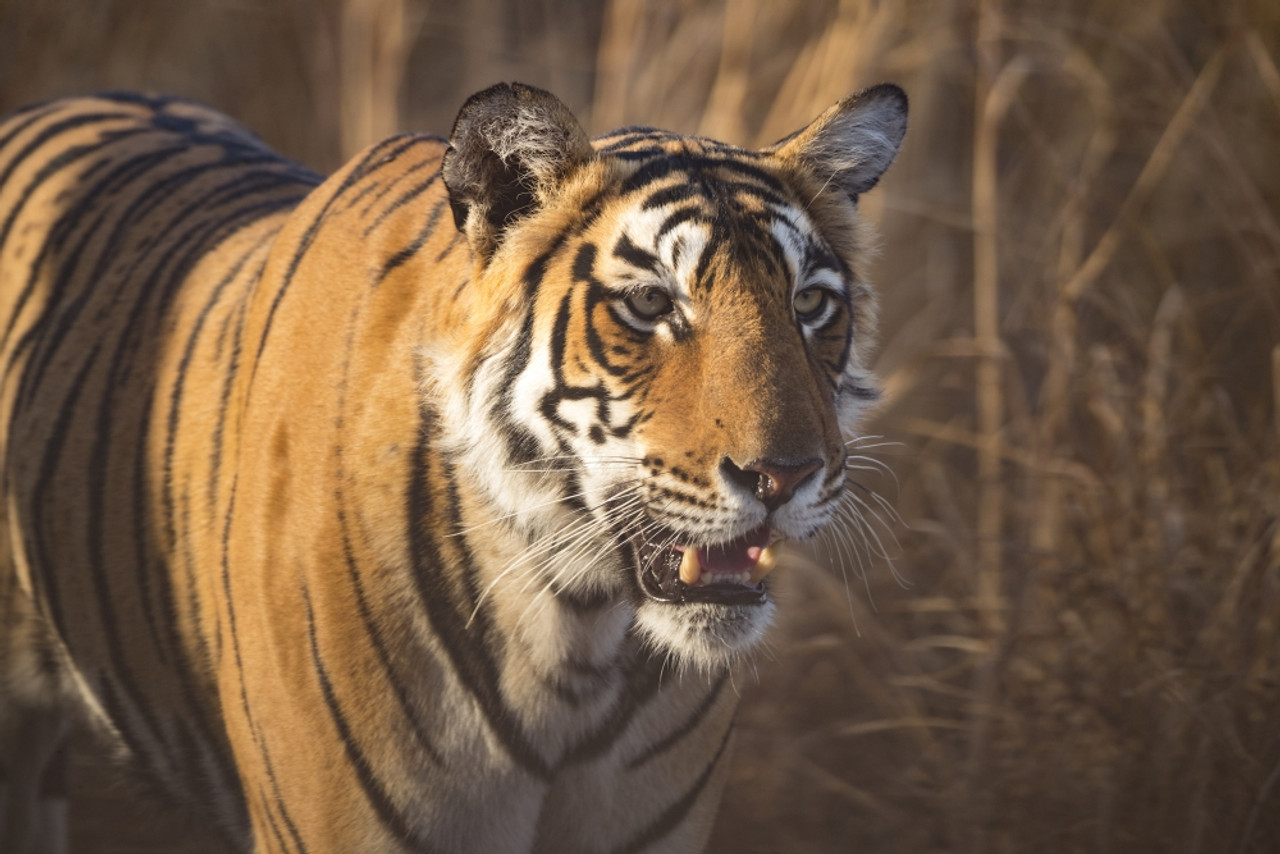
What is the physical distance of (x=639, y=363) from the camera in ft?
5.50

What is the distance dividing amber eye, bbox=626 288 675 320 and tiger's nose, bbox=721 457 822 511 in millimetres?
249

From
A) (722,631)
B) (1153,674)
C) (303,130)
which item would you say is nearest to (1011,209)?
(1153,674)

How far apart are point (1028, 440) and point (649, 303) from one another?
1.75 m

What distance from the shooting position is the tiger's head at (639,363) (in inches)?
63.7

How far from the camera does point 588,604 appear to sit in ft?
6.07

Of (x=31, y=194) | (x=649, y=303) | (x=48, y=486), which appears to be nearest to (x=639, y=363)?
(x=649, y=303)

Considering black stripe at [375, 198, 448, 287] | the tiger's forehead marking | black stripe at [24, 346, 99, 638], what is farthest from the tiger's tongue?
black stripe at [24, 346, 99, 638]

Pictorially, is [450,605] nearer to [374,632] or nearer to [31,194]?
[374,632]

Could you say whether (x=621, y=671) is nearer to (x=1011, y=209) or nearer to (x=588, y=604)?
(x=588, y=604)

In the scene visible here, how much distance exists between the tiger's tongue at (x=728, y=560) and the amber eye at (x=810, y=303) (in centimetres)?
34

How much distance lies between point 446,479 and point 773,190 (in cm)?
65

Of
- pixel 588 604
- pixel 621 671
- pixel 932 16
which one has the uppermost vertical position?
pixel 932 16

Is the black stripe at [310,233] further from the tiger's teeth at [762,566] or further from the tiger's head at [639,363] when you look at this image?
the tiger's teeth at [762,566]

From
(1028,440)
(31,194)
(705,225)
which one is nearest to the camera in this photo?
(705,225)
